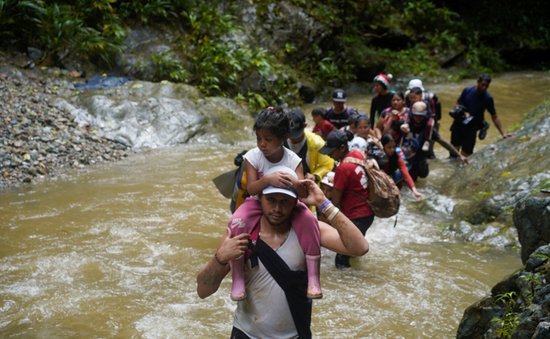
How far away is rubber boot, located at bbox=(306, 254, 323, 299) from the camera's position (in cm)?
241

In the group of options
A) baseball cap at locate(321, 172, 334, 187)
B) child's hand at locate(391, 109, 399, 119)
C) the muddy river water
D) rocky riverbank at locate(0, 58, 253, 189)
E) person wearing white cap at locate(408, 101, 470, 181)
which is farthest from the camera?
rocky riverbank at locate(0, 58, 253, 189)

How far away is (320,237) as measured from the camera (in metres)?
2.67

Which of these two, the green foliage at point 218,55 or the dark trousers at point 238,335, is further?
the green foliage at point 218,55

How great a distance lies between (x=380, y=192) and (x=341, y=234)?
2224mm

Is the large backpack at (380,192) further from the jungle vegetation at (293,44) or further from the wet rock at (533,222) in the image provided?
the jungle vegetation at (293,44)

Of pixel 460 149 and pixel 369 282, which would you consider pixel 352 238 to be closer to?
pixel 369 282

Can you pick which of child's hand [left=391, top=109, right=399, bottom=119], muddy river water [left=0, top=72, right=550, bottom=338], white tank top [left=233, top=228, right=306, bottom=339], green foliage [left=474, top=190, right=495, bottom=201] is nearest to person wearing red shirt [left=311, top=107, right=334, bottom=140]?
child's hand [left=391, top=109, right=399, bottom=119]

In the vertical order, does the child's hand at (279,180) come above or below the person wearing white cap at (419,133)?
above

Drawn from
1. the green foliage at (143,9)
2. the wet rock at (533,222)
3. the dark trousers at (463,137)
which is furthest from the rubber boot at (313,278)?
the green foliage at (143,9)

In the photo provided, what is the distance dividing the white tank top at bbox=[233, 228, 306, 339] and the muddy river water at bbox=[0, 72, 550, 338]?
1665 mm

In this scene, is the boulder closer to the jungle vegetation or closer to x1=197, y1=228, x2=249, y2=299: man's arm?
x1=197, y1=228, x2=249, y2=299: man's arm

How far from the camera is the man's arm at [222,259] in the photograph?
2377mm

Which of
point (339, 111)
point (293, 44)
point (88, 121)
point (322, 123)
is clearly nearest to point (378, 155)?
point (322, 123)

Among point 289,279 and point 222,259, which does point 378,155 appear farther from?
point 222,259
